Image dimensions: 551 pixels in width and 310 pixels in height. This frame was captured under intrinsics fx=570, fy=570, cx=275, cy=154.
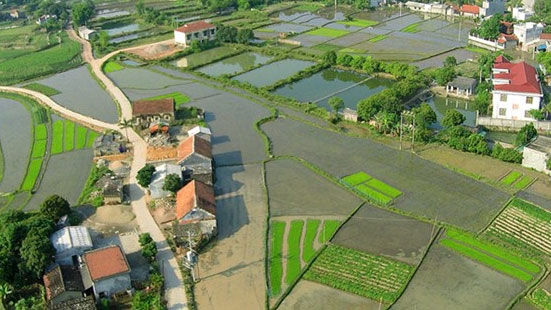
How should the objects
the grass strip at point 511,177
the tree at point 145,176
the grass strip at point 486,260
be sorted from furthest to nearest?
the grass strip at point 511,177 → the tree at point 145,176 → the grass strip at point 486,260

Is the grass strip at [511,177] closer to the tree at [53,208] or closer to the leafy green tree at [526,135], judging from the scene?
the leafy green tree at [526,135]

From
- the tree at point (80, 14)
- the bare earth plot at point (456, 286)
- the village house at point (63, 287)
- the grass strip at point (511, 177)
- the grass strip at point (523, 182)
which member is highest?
the tree at point (80, 14)

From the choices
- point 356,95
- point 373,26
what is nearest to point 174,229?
point 356,95

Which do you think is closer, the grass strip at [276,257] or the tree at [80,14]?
the grass strip at [276,257]

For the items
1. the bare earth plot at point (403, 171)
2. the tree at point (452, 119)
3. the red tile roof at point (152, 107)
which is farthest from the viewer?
the red tile roof at point (152, 107)

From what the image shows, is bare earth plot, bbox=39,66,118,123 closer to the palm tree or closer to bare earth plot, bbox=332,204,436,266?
the palm tree

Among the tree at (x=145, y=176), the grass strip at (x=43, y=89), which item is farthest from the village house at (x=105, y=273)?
the grass strip at (x=43, y=89)

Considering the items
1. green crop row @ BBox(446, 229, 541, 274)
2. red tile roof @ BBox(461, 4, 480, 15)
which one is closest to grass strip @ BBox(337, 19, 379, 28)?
red tile roof @ BBox(461, 4, 480, 15)

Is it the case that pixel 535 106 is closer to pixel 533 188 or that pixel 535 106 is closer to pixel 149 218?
pixel 533 188
